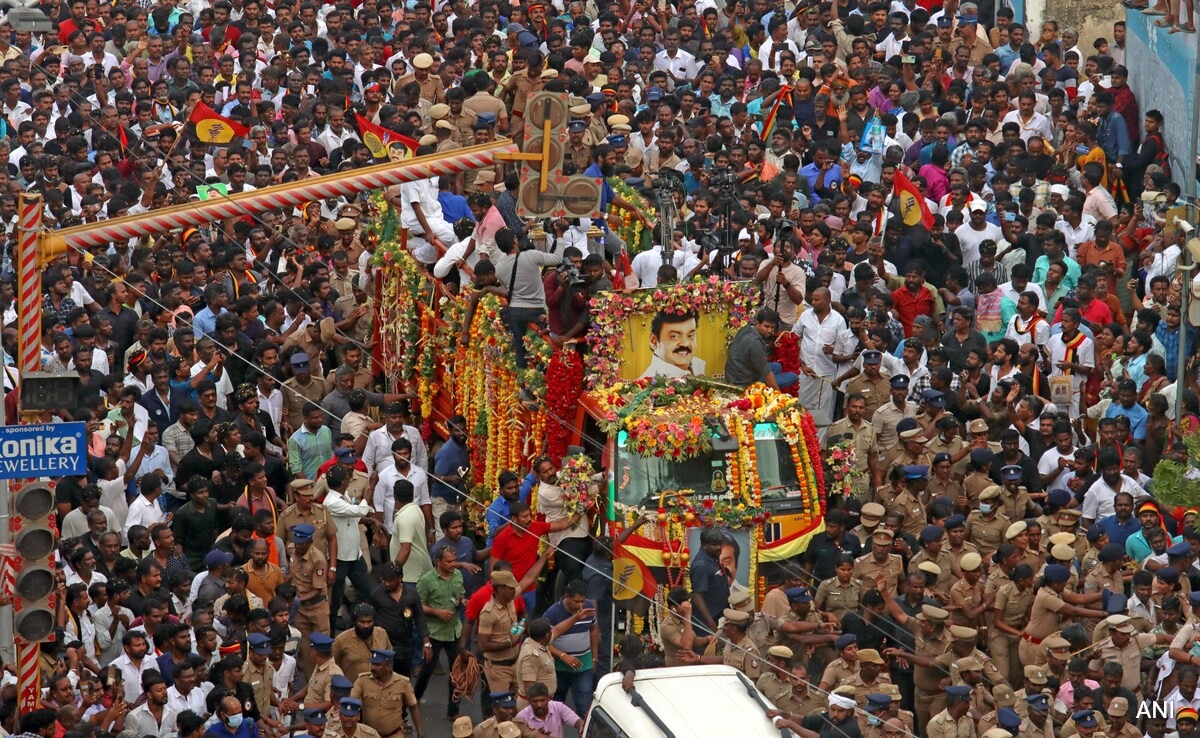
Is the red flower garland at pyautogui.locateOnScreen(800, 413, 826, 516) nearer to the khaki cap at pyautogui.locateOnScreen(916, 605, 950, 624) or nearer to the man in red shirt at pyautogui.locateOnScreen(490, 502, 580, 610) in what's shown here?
the khaki cap at pyautogui.locateOnScreen(916, 605, 950, 624)

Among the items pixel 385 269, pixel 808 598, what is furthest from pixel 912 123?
pixel 808 598

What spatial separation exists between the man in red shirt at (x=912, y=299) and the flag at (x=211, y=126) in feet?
28.6

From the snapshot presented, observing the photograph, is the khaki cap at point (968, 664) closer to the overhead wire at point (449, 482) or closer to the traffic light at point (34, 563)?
the overhead wire at point (449, 482)

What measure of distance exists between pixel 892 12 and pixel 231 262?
11.0 meters

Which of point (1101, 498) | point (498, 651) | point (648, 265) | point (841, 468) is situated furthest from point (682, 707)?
point (648, 265)

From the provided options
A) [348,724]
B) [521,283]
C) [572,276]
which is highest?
[572,276]

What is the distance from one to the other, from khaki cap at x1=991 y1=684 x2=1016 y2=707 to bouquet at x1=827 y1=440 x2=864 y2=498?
3409 millimetres

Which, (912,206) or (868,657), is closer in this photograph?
(868,657)

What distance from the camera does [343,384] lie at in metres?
24.3

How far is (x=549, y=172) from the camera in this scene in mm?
19359

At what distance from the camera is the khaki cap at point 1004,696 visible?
17.9m

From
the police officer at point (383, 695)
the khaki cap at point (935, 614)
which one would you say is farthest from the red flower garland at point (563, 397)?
the khaki cap at point (935, 614)

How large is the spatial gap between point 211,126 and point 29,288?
436 inches

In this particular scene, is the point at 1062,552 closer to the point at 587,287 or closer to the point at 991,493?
the point at 991,493
